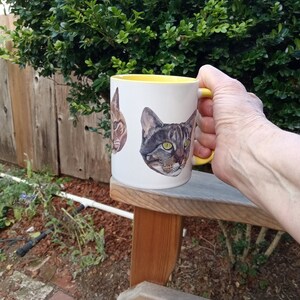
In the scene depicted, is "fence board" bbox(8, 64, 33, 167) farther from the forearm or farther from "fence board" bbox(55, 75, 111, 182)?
the forearm

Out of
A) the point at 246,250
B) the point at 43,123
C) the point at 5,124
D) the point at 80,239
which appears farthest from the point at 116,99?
the point at 5,124

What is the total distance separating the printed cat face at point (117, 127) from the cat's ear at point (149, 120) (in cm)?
4

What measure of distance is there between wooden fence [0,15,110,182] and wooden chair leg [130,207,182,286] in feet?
4.29

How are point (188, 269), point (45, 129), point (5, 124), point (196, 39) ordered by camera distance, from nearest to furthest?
point (196, 39) → point (188, 269) → point (45, 129) → point (5, 124)

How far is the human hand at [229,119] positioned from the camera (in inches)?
18.8

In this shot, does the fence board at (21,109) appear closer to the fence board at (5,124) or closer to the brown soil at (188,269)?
the fence board at (5,124)

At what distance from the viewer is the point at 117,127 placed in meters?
0.52

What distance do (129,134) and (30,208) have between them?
4.19 feet

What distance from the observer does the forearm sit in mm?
382

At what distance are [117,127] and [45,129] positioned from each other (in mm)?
1712

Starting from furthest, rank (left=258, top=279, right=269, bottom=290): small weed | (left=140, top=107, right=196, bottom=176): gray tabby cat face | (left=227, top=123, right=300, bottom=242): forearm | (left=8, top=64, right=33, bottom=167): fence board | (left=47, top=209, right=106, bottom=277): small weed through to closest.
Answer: (left=8, top=64, right=33, bottom=167): fence board → (left=47, top=209, right=106, bottom=277): small weed → (left=258, top=279, right=269, bottom=290): small weed → (left=140, top=107, right=196, bottom=176): gray tabby cat face → (left=227, top=123, right=300, bottom=242): forearm

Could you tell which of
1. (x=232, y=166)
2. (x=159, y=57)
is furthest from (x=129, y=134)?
(x=159, y=57)

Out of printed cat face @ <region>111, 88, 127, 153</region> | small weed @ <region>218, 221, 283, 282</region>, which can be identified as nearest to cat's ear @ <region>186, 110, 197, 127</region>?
printed cat face @ <region>111, 88, 127, 153</region>

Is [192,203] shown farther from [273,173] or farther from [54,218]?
[54,218]
